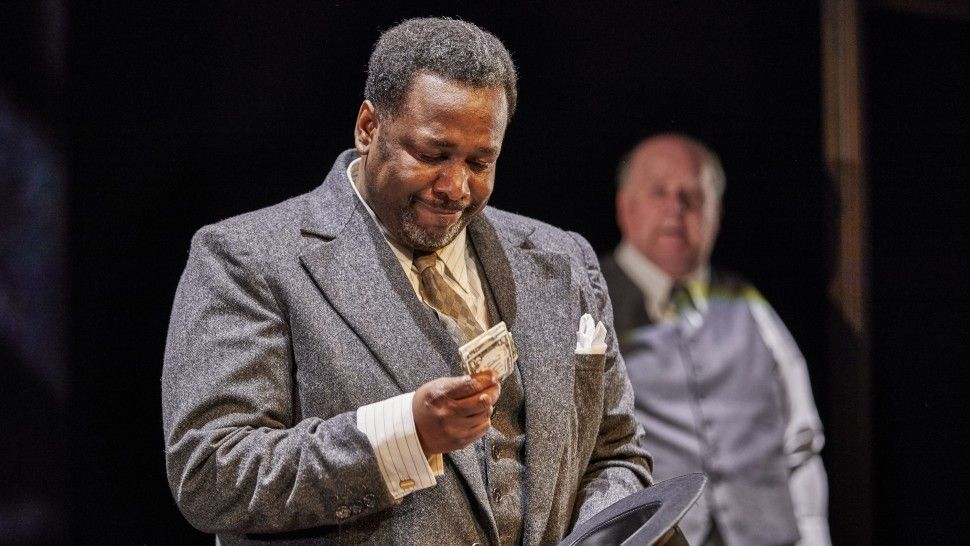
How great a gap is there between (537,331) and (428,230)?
24 centimetres

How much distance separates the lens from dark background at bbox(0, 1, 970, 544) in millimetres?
2490

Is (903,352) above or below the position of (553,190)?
below

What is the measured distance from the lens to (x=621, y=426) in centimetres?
196

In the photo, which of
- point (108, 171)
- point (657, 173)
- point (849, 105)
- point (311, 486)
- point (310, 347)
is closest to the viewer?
point (311, 486)

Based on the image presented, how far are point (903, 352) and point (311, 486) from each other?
8.05 ft

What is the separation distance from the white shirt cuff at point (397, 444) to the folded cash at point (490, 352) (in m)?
0.12

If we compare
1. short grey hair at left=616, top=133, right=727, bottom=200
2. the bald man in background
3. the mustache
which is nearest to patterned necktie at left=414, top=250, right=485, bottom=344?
the mustache

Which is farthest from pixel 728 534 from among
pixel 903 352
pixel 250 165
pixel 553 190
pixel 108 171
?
pixel 108 171

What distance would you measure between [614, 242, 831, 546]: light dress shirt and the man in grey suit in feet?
4.52

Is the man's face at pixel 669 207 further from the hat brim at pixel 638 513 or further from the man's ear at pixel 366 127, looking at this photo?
the hat brim at pixel 638 513

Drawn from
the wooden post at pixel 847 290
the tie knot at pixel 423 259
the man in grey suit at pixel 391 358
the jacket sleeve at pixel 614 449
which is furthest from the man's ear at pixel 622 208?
the tie knot at pixel 423 259

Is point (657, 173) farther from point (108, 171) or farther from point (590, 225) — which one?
point (108, 171)

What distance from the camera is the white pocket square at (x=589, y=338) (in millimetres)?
1871

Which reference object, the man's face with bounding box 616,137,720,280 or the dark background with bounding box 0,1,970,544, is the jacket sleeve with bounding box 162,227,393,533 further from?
the man's face with bounding box 616,137,720,280
